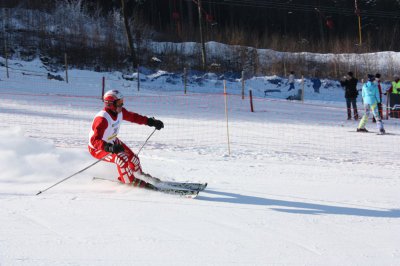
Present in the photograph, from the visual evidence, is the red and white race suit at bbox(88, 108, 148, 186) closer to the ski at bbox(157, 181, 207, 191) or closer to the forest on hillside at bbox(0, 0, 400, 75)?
the ski at bbox(157, 181, 207, 191)

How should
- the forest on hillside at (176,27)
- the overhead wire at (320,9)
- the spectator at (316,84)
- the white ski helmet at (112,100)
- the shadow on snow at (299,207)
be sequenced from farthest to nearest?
the overhead wire at (320,9), the forest on hillside at (176,27), the spectator at (316,84), the white ski helmet at (112,100), the shadow on snow at (299,207)

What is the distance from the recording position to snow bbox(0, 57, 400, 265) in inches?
173

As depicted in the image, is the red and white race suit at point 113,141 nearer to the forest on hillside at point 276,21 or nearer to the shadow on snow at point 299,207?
the shadow on snow at point 299,207

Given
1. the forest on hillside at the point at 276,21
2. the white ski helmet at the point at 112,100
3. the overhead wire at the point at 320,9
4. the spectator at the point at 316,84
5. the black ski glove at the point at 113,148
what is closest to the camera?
the black ski glove at the point at 113,148

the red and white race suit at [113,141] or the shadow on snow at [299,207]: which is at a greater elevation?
the red and white race suit at [113,141]

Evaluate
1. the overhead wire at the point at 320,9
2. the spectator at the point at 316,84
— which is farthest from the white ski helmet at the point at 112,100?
the overhead wire at the point at 320,9

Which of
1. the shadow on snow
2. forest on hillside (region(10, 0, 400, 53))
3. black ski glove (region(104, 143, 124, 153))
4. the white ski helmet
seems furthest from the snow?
forest on hillside (region(10, 0, 400, 53))

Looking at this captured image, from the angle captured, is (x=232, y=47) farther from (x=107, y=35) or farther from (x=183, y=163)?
→ (x=183, y=163)

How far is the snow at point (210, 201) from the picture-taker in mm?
4398

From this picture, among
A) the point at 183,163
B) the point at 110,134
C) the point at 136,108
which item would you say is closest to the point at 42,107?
the point at 136,108

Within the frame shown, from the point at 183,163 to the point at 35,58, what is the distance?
24.9 meters

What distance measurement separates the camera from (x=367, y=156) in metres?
11.3

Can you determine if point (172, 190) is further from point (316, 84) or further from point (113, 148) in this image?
point (316, 84)

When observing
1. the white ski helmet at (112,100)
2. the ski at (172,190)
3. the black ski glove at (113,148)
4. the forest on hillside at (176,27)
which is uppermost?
the forest on hillside at (176,27)
